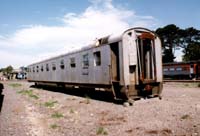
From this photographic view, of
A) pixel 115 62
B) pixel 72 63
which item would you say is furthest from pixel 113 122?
pixel 72 63

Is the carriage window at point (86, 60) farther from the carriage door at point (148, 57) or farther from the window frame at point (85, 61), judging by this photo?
the carriage door at point (148, 57)

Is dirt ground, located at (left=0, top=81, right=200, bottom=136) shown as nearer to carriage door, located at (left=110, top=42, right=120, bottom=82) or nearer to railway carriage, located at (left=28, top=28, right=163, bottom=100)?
railway carriage, located at (left=28, top=28, right=163, bottom=100)

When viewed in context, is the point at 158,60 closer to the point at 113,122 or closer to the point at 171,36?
the point at 113,122

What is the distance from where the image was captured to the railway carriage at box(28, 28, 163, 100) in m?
13.1

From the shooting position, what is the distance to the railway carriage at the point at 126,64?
515 inches

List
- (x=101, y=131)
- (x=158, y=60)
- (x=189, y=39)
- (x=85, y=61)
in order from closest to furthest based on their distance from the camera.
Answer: (x=101, y=131) → (x=158, y=60) → (x=85, y=61) → (x=189, y=39)

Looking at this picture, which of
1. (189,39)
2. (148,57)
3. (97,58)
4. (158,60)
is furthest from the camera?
(189,39)

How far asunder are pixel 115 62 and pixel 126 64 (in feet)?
3.77

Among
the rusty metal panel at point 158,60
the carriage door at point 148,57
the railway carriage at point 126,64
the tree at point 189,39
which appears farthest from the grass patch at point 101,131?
the tree at point 189,39

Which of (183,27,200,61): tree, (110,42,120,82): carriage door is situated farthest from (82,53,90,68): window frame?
(183,27,200,61): tree

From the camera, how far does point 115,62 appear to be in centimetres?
1404

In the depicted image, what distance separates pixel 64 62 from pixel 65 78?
118cm

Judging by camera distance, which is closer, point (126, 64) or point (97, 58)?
point (126, 64)

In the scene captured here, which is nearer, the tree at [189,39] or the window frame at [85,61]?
the window frame at [85,61]
